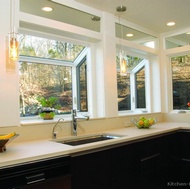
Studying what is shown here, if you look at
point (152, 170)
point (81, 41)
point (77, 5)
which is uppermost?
point (77, 5)

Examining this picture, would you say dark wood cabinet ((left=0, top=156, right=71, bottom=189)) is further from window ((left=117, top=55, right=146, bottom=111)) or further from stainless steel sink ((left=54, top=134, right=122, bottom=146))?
window ((left=117, top=55, right=146, bottom=111))

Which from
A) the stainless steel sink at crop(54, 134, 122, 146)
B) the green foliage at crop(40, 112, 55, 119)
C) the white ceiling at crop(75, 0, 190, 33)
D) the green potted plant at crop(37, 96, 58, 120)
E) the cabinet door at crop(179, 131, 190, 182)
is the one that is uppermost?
the white ceiling at crop(75, 0, 190, 33)

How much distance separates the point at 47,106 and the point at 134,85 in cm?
201

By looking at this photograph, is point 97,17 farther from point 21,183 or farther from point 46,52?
point 21,183

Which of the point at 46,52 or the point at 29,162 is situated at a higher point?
the point at 46,52

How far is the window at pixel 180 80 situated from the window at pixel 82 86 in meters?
1.87

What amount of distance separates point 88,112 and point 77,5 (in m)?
1.46

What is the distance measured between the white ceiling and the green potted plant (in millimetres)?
1297

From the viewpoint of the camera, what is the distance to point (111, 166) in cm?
202

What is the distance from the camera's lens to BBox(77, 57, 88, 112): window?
3141 mm

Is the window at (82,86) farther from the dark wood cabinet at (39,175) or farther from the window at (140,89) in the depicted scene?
the dark wood cabinet at (39,175)

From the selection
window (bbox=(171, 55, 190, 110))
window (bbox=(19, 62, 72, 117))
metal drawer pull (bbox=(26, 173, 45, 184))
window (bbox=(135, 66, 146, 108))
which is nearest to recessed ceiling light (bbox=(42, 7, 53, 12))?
window (bbox=(19, 62, 72, 117))

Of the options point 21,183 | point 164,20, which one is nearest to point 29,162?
point 21,183

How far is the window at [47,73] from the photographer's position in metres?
2.63
